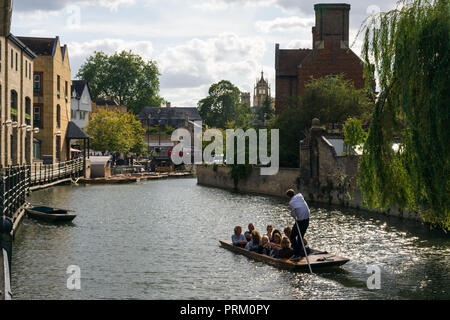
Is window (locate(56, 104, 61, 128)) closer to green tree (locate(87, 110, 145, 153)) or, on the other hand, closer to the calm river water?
green tree (locate(87, 110, 145, 153))

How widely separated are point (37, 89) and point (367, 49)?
42623mm

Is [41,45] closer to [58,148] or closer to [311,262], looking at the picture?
[58,148]

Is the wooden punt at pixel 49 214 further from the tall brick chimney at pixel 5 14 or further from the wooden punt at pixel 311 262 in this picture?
the tall brick chimney at pixel 5 14

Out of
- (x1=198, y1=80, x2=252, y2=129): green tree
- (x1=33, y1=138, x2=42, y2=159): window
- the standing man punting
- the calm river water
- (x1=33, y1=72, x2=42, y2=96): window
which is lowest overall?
the calm river water

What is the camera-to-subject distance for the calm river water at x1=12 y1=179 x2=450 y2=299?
14.3 metres

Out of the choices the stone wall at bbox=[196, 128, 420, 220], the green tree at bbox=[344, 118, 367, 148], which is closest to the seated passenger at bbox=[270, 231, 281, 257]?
the stone wall at bbox=[196, 128, 420, 220]

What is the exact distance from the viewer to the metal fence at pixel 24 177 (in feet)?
67.4

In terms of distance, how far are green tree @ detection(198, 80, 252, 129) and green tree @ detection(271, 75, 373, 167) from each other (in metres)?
67.2

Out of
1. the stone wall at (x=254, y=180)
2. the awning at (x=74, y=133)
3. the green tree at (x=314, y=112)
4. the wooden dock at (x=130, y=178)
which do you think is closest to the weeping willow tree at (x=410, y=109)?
the stone wall at (x=254, y=180)

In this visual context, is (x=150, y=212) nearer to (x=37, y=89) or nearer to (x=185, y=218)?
(x=185, y=218)

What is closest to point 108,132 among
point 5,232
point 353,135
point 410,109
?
point 353,135

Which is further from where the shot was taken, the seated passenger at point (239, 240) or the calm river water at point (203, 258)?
the seated passenger at point (239, 240)

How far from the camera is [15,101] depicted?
40.1m

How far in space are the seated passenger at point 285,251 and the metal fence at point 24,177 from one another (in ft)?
25.8
